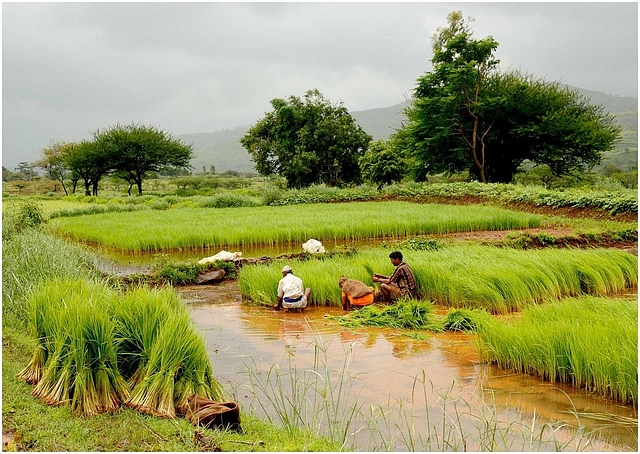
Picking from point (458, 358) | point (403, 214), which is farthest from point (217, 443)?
point (403, 214)

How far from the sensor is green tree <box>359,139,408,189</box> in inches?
1305

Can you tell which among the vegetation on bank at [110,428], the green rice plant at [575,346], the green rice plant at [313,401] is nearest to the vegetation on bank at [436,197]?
the green rice plant at [575,346]

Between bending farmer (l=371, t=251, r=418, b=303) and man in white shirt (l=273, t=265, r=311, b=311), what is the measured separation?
54.3 inches

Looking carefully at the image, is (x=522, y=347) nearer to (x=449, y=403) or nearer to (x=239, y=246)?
(x=449, y=403)

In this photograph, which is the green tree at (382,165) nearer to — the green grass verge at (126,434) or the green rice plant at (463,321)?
the green rice plant at (463,321)

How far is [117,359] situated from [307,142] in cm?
3700

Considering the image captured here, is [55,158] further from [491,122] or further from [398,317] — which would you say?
[398,317]

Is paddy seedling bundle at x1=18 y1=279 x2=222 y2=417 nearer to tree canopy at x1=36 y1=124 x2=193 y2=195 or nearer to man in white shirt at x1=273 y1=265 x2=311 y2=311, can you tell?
man in white shirt at x1=273 y1=265 x2=311 y2=311

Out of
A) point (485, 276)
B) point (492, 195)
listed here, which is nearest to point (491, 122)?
point (492, 195)

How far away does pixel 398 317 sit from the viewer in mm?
7410

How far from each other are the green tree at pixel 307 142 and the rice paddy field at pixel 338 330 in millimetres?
29172

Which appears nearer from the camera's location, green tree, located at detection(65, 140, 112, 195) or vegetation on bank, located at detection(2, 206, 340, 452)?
vegetation on bank, located at detection(2, 206, 340, 452)

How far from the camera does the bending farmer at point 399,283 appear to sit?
8.38 metres

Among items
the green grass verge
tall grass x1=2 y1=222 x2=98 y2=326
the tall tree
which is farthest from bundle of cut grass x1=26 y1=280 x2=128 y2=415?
the tall tree
